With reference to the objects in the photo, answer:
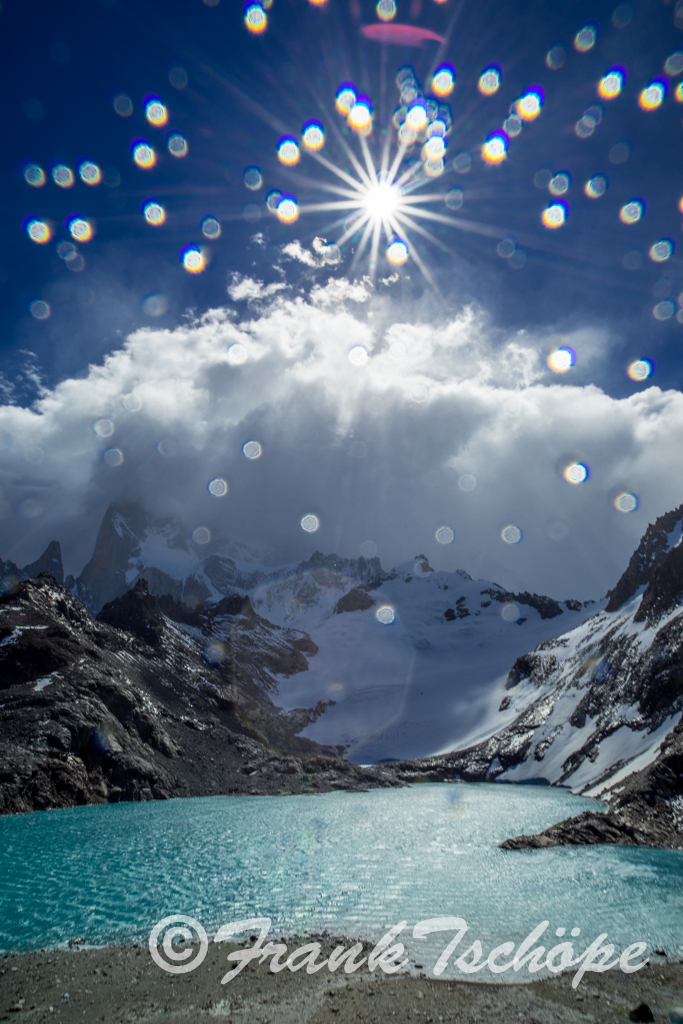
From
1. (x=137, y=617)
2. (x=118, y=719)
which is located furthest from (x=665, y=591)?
(x=137, y=617)

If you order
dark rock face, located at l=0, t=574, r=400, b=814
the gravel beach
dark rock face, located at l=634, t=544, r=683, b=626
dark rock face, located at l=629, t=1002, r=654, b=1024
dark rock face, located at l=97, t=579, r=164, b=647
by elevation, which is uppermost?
dark rock face, located at l=97, t=579, r=164, b=647

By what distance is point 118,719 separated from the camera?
7425 cm

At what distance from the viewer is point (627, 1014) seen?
42.4 feet

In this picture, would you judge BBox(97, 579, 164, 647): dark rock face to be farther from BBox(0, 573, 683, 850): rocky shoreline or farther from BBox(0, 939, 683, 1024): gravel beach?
BBox(0, 939, 683, 1024): gravel beach

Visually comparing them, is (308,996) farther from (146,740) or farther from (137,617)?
(137,617)

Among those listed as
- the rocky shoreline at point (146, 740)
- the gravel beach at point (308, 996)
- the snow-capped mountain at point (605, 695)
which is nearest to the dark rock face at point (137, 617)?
the rocky shoreline at point (146, 740)

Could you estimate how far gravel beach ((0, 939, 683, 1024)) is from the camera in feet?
42.9

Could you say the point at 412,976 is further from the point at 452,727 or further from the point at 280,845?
the point at 452,727

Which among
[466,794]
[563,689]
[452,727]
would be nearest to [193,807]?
[466,794]

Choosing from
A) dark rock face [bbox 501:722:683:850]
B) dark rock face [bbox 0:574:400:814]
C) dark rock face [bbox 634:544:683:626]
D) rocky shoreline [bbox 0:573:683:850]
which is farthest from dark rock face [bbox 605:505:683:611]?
dark rock face [bbox 501:722:683:850]

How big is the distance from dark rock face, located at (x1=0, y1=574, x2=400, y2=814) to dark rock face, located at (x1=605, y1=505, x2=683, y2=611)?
90.0m

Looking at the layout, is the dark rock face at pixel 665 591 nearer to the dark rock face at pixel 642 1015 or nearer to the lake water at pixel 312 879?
the lake water at pixel 312 879

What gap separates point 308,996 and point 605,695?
92.8 metres

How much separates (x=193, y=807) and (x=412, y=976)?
2162 inches
